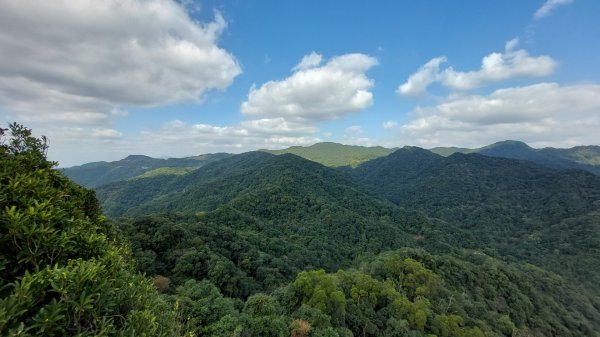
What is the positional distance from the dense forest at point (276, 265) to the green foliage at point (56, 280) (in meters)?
0.03

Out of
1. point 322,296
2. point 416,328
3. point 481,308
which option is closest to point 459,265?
point 481,308

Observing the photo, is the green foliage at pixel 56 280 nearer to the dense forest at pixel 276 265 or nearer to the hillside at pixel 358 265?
the dense forest at pixel 276 265

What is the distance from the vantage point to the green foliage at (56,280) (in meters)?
4.84

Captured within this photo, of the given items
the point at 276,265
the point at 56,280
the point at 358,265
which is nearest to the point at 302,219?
the point at 358,265

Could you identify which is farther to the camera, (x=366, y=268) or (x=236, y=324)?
(x=366, y=268)

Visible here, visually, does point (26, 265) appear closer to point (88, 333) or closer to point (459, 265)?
point (88, 333)

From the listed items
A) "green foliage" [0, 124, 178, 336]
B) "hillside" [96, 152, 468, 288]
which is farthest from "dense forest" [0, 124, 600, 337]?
"hillside" [96, 152, 468, 288]

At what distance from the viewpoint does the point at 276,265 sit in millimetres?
69062

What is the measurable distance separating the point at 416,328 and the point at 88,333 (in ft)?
147

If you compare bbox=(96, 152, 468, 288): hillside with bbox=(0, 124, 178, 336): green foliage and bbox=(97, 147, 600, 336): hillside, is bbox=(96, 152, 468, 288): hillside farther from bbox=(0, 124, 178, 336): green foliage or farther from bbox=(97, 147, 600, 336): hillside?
bbox=(0, 124, 178, 336): green foliage

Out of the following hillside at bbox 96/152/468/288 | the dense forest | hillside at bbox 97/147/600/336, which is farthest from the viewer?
hillside at bbox 96/152/468/288

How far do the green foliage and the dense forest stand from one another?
1.3 inches

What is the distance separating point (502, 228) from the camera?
599 feet

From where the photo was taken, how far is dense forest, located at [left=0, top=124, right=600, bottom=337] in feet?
19.2
